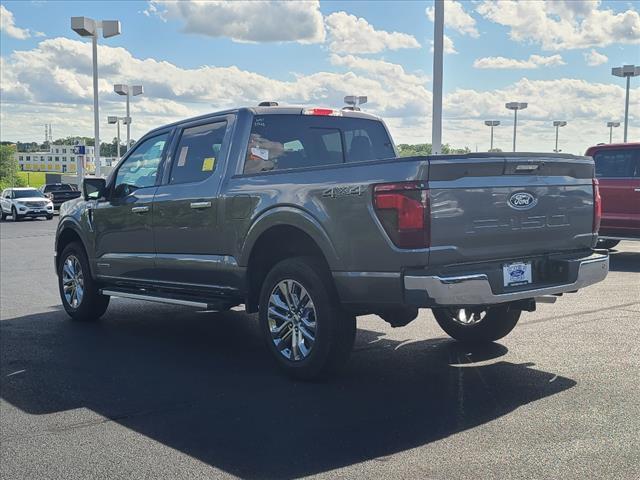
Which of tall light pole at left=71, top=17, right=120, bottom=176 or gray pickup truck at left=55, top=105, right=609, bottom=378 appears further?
tall light pole at left=71, top=17, right=120, bottom=176

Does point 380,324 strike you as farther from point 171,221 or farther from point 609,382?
point 609,382

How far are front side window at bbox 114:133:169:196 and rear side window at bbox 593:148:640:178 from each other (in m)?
8.55

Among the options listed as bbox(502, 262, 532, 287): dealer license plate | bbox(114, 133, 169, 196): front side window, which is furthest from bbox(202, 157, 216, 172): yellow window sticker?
bbox(502, 262, 532, 287): dealer license plate

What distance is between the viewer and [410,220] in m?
4.72

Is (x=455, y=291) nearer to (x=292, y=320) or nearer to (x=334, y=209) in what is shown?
(x=334, y=209)

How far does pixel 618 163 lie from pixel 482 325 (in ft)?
25.6

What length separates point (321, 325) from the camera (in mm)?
5316

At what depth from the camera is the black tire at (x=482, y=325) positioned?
6.46 metres

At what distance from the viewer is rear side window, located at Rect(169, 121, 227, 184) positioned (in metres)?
6.54

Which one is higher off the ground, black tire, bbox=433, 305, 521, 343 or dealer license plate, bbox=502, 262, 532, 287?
dealer license plate, bbox=502, 262, 532, 287

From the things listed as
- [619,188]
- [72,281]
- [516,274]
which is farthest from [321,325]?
[619,188]

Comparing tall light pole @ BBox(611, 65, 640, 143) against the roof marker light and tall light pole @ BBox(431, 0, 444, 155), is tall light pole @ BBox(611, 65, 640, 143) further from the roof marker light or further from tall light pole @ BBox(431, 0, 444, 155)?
the roof marker light

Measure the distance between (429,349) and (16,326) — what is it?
454 cm

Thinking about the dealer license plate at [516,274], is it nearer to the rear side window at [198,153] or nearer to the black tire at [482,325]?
the black tire at [482,325]
